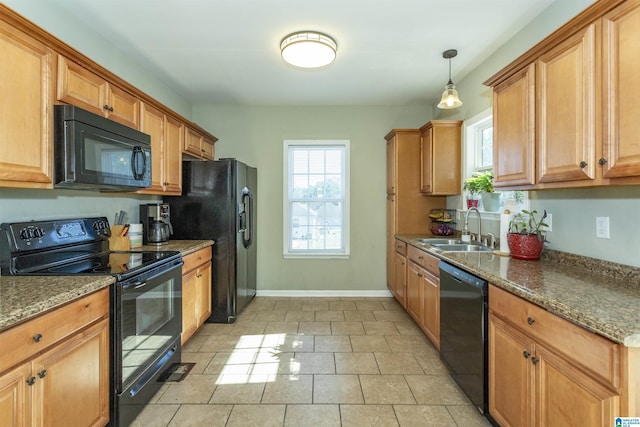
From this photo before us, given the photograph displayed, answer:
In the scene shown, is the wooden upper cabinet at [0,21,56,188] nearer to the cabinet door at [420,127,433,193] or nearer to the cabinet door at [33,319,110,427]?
the cabinet door at [33,319,110,427]

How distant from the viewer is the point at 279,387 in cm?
228

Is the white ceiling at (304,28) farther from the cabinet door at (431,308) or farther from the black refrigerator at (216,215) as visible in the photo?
the cabinet door at (431,308)

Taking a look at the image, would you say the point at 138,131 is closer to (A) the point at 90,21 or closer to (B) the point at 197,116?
(A) the point at 90,21

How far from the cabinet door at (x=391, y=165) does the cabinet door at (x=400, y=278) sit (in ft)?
2.84

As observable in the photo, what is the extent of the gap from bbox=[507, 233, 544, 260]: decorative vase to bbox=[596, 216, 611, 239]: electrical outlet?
1.12ft

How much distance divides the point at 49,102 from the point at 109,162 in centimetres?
46

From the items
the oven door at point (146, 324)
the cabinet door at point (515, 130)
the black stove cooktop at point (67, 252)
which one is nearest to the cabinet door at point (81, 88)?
the black stove cooktop at point (67, 252)

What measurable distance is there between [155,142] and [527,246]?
3049 mm

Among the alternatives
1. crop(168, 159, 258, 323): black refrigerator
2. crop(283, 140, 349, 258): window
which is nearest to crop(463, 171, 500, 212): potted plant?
crop(283, 140, 349, 258): window

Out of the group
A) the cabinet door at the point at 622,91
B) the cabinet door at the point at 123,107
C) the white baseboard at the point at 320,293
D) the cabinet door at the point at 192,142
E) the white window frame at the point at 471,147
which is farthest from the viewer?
the white baseboard at the point at 320,293

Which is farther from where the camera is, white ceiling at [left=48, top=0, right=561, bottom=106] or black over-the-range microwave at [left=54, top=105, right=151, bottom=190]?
white ceiling at [left=48, top=0, right=561, bottom=106]

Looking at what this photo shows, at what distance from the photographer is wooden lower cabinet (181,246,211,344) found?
9.16ft

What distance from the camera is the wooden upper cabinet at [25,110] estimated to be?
150cm

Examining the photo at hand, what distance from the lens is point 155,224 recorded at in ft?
10.1
